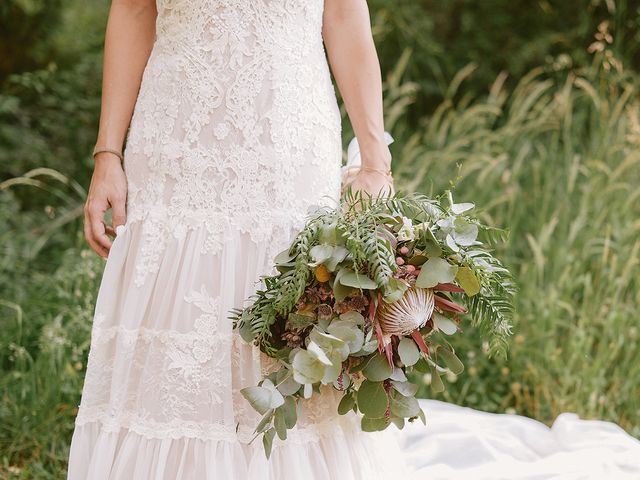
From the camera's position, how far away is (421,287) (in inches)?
66.4

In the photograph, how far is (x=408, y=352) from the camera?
1.72m

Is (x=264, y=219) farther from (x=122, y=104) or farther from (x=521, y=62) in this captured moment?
(x=521, y=62)

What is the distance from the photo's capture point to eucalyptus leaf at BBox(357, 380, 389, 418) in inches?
68.9

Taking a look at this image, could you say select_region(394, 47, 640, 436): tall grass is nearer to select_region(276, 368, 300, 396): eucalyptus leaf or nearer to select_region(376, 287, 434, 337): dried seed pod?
select_region(376, 287, 434, 337): dried seed pod

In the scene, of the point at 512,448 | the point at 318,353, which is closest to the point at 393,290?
the point at 318,353

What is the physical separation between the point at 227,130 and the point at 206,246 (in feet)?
0.89

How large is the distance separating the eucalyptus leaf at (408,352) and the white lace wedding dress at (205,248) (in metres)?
0.31

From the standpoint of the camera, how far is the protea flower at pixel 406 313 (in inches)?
66.2

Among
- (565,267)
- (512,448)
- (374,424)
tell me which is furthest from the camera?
(565,267)

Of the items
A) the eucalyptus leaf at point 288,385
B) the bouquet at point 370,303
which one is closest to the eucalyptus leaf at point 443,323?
the bouquet at point 370,303

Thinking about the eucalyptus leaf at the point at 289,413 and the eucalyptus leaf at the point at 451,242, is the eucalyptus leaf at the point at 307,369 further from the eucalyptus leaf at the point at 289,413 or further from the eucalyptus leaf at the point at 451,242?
the eucalyptus leaf at the point at 451,242

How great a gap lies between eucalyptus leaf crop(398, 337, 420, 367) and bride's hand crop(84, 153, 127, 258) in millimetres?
757

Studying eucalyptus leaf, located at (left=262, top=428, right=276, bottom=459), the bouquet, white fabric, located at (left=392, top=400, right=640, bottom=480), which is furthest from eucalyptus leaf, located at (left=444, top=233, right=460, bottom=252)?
white fabric, located at (left=392, top=400, right=640, bottom=480)

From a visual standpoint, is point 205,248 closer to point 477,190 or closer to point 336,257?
point 336,257
